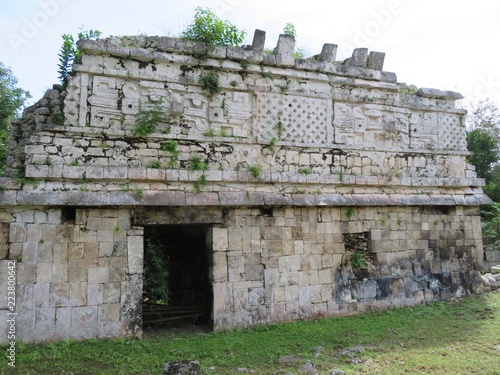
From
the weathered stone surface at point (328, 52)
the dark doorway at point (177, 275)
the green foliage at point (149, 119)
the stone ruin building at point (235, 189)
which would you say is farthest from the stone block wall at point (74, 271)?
the weathered stone surface at point (328, 52)

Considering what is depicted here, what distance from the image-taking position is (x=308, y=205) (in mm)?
6918

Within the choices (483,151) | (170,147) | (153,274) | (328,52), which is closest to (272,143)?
(170,147)

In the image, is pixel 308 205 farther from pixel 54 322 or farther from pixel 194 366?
pixel 54 322

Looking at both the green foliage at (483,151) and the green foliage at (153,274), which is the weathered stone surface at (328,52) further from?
the green foliage at (483,151)

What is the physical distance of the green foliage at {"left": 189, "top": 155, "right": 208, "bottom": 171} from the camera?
21.0 feet

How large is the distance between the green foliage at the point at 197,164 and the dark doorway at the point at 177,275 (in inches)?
41.2

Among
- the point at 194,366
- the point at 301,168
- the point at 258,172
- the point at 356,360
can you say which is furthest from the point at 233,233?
the point at 356,360

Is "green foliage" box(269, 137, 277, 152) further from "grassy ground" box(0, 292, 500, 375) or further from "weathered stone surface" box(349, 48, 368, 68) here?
"grassy ground" box(0, 292, 500, 375)

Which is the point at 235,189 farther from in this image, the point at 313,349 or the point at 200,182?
the point at 313,349

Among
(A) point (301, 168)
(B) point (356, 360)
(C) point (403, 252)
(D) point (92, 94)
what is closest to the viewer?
(B) point (356, 360)

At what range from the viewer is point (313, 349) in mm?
5570

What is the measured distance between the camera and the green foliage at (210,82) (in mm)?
6656

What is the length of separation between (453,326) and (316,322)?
2418 mm

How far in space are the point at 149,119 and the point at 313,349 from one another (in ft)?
14.8
